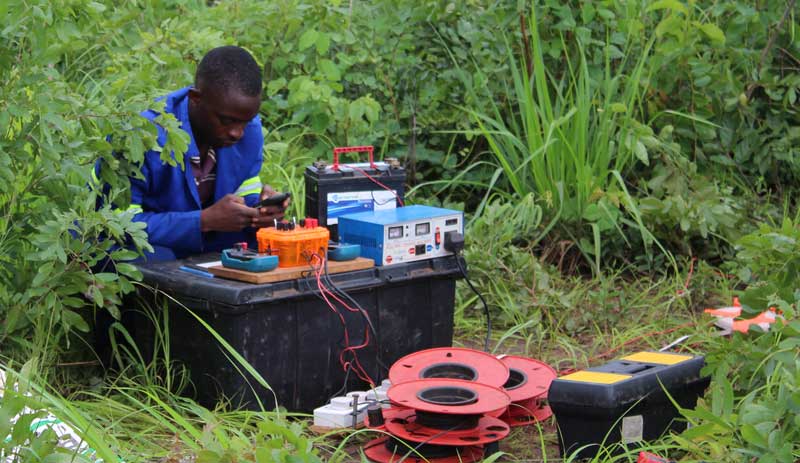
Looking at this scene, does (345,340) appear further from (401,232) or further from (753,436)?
(753,436)

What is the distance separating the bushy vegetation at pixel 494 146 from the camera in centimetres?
372

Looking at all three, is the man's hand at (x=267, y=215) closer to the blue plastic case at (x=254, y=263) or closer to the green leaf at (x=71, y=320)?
the blue plastic case at (x=254, y=263)

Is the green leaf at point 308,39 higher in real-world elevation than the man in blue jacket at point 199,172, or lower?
higher

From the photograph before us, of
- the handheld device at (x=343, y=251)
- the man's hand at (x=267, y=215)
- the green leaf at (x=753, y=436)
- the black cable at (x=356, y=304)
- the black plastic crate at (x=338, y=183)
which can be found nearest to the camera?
the green leaf at (x=753, y=436)

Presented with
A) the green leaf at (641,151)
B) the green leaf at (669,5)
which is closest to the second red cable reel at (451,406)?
the green leaf at (641,151)

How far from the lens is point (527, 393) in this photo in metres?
3.78

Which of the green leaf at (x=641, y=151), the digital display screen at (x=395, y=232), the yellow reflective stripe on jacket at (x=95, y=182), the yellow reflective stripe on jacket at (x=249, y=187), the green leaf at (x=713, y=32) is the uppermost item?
the green leaf at (x=713, y=32)

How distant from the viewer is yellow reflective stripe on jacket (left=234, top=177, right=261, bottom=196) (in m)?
4.53

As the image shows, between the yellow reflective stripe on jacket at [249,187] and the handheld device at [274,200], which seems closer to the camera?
the handheld device at [274,200]

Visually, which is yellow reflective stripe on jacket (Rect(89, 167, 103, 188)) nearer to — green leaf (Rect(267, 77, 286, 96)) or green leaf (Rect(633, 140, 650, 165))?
green leaf (Rect(267, 77, 286, 96))

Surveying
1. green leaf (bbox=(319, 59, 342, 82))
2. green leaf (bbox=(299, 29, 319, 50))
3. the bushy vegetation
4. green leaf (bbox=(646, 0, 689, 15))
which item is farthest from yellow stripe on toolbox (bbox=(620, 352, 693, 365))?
green leaf (bbox=(299, 29, 319, 50))

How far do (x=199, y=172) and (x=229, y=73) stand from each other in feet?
→ 1.60

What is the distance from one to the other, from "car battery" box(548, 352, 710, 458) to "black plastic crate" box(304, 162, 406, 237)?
1326mm

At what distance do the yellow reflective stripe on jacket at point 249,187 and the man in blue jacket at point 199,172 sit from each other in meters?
0.17
